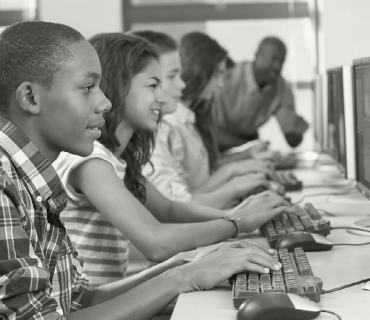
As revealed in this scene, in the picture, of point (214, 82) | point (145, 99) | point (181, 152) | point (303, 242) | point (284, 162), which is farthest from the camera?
point (284, 162)

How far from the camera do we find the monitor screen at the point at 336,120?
80.4 inches

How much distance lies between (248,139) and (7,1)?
204cm

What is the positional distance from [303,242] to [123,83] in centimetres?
64

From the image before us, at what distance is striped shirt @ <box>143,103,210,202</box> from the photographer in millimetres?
2305

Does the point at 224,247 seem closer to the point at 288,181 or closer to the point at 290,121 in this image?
the point at 288,181

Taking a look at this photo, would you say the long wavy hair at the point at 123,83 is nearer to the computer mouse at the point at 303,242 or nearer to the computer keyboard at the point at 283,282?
the computer mouse at the point at 303,242

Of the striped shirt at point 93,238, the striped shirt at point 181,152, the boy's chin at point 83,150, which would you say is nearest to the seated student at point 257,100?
the striped shirt at point 181,152

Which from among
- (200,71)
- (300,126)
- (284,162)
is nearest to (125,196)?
(200,71)

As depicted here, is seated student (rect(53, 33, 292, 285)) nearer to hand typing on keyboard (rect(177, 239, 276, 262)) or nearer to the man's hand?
hand typing on keyboard (rect(177, 239, 276, 262))

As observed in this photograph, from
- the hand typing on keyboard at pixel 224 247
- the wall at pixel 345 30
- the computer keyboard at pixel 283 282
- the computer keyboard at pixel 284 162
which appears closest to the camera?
the computer keyboard at pixel 283 282

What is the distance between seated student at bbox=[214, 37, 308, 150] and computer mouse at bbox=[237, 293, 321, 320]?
124 inches

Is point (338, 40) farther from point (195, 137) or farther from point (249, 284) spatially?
point (249, 284)

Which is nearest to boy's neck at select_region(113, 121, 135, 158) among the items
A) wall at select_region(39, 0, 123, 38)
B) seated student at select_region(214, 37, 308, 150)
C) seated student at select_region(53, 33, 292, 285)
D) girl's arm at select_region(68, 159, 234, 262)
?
seated student at select_region(53, 33, 292, 285)

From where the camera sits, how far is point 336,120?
89.7 inches
